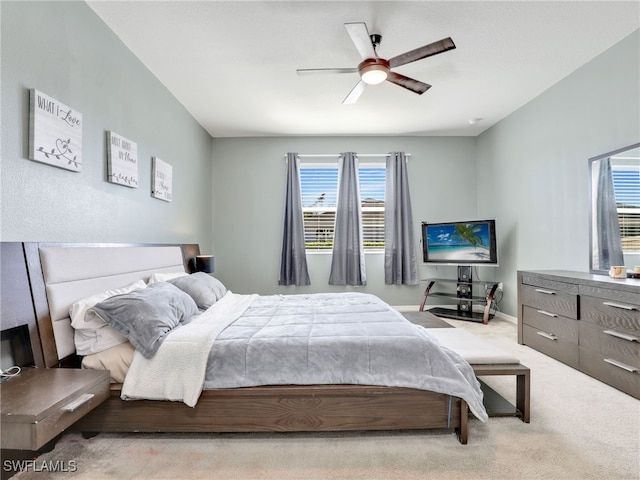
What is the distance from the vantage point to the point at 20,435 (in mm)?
1163

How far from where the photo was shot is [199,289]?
106 inches

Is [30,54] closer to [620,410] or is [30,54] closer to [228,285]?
[228,285]

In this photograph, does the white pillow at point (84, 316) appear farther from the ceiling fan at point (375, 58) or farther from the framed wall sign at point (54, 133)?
the ceiling fan at point (375, 58)

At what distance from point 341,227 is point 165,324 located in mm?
3458

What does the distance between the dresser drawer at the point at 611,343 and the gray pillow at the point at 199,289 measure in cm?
304

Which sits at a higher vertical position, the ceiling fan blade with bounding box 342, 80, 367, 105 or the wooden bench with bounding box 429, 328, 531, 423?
the ceiling fan blade with bounding box 342, 80, 367, 105

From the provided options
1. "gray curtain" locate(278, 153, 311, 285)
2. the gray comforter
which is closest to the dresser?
the gray comforter

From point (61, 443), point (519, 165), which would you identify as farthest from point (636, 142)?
point (61, 443)

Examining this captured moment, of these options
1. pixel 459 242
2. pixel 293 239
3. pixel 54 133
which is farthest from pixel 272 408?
pixel 459 242

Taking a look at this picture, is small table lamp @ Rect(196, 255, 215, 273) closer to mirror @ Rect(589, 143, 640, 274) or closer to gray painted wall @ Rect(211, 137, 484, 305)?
gray painted wall @ Rect(211, 137, 484, 305)

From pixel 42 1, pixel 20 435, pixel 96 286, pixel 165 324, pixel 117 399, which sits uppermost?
pixel 42 1

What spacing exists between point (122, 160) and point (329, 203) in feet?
10.2

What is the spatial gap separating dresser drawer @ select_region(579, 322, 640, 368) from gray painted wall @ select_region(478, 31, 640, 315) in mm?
823

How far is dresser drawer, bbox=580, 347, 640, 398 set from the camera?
7.38ft
